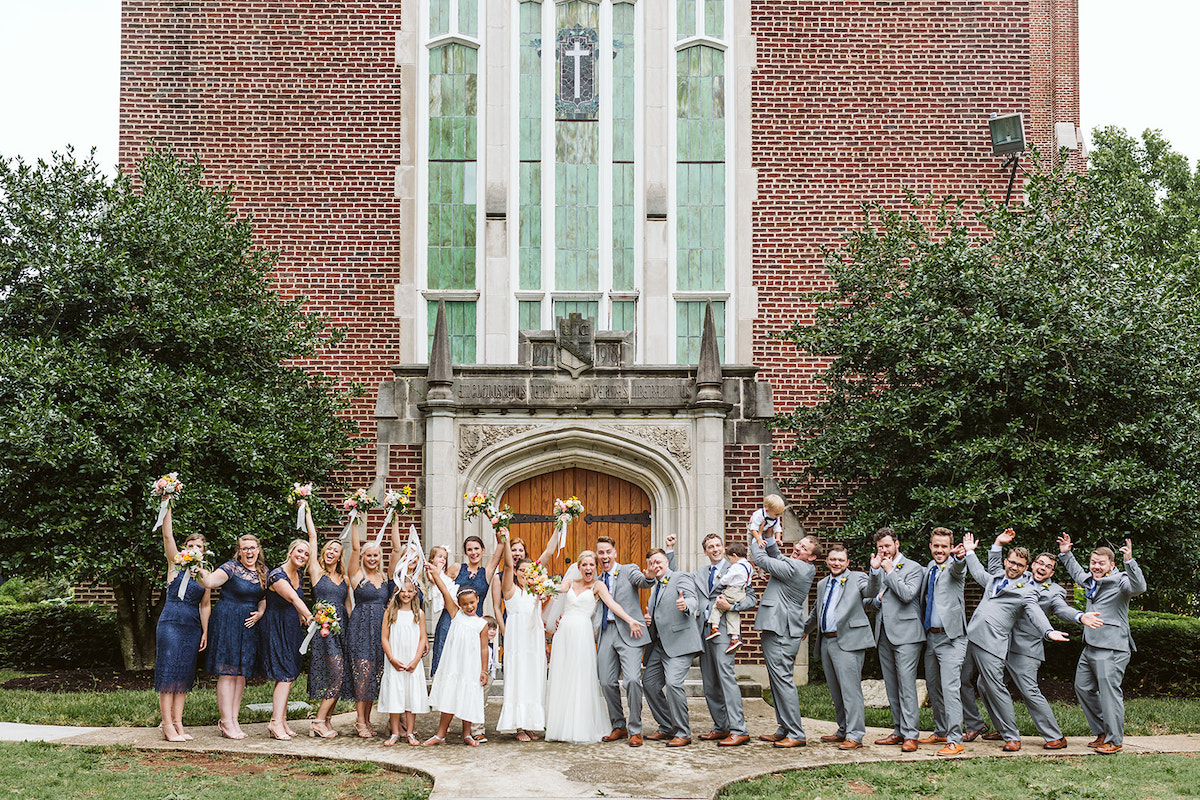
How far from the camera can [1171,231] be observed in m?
21.8

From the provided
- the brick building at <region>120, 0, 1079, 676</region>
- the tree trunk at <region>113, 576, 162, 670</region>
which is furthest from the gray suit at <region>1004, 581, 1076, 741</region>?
the tree trunk at <region>113, 576, 162, 670</region>

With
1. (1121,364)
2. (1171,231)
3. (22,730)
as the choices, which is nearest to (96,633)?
(22,730)

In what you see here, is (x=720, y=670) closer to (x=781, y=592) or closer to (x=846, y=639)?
(x=781, y=592)

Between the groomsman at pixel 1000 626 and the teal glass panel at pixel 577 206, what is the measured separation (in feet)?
24.2

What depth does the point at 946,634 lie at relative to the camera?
9.48 m

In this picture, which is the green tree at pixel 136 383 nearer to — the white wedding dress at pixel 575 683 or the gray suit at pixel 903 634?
the white wedding dress at pixel 575 683

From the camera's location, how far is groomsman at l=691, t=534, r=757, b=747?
9430 millimetres

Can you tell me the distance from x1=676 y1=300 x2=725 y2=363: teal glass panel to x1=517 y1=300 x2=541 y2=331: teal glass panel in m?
1.86

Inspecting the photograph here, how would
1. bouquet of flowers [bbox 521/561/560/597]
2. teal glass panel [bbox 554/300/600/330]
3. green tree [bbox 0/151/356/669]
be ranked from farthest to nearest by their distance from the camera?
1. teal glass panel [bbox 554/300/600/330]
2. green tree [bbox 0/151/356/669]
3. bouquet of flowers [bbox 521/561/560/597]

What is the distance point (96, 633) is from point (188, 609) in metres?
6.36

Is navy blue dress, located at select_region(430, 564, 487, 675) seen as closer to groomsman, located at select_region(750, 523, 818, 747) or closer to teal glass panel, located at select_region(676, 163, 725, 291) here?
groomsman, located at select_region(750, 523, 818, 747)

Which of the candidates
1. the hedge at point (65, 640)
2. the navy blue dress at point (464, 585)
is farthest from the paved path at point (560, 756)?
the hedge at point (65, 640)

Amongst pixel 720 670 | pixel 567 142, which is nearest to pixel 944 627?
pixel 720 670

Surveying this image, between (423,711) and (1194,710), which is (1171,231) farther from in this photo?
(423,711)
